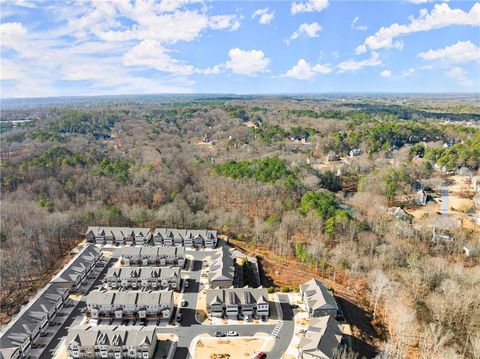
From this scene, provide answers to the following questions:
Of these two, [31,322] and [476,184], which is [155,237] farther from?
[476,184]

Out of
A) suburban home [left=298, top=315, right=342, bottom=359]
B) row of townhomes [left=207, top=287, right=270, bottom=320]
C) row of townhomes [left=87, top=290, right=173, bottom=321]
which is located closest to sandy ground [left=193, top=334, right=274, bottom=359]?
row of townhomes [left=207, top=287, right=270, bottom=320]

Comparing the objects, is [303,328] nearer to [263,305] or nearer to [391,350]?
[263,305]

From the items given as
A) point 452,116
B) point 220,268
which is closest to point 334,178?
point 220,268

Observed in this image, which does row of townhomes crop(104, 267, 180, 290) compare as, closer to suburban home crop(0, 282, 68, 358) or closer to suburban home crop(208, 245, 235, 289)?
suburban home crop(208, 245, 235, 289)

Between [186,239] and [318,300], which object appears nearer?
[318,300]

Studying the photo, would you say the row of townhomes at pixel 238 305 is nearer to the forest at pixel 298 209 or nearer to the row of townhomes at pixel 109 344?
the row of townhomes at pixel 109 344

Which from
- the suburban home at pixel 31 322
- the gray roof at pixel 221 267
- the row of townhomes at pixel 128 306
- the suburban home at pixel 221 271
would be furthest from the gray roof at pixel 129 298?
the gray roof at pixel 221 267

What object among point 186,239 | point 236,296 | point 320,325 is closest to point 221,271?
point 236,296
